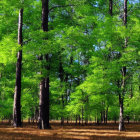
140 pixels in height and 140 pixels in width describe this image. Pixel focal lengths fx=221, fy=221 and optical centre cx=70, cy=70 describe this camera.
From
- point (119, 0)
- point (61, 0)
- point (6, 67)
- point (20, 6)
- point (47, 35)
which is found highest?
point (119, 0)

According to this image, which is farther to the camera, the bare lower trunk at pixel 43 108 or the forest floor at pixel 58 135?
the bare lower trunk at pixel 43 108

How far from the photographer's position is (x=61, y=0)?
19.6 metres

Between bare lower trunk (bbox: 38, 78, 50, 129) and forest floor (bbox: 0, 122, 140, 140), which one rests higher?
bare lower trunk (bbox: 38, 78, 50, 129)

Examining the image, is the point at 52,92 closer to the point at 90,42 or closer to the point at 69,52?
the point at 69,52

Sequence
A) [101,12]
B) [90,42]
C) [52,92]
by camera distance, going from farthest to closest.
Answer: [52,92] < [101,12] < [90,42]

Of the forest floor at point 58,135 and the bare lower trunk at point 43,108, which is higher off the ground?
the bare lower trunk at point 43,108

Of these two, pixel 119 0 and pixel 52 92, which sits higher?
pixel 119 0

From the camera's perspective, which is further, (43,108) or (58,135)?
(43,108)

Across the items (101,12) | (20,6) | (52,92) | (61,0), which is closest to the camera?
(20,6)

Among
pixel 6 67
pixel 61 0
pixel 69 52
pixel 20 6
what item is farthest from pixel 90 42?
pixel 20 6

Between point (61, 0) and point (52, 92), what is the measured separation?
471 inches

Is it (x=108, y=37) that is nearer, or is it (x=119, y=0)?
(x=108, y=37)

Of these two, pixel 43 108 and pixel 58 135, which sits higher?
pixel 43 108

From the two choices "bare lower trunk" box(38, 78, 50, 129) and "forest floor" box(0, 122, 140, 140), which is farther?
"bare lower trunk" box(38, 78, 50, 129)
